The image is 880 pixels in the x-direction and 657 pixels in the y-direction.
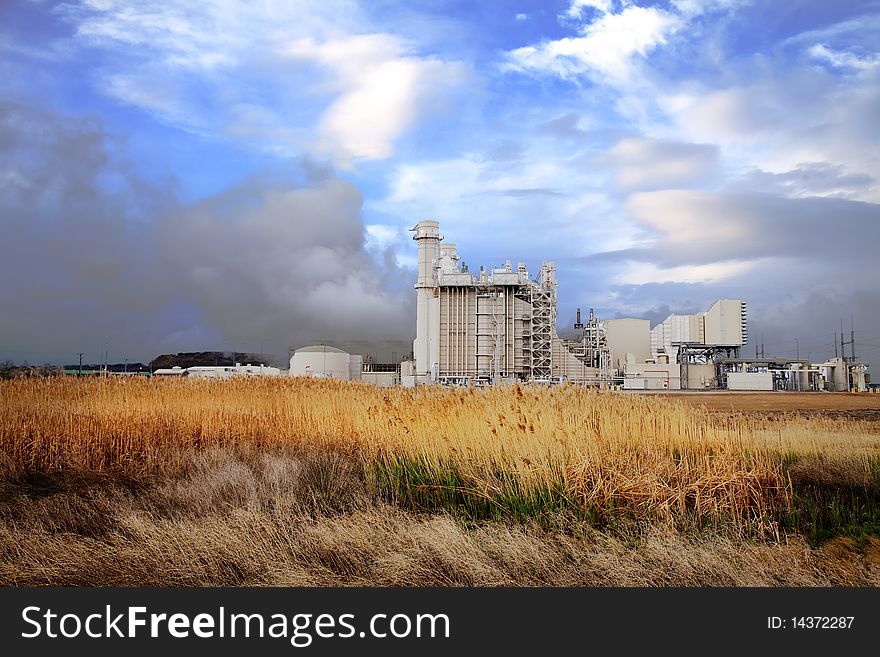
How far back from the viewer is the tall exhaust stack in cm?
5056

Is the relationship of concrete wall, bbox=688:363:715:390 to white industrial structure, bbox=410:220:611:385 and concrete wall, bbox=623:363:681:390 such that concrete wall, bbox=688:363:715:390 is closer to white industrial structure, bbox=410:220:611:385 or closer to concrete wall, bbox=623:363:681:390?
concrete wall, bbox=623:363:681:390

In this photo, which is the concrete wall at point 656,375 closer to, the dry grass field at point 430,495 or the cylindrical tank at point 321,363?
the cylindrical tank at point 321,363

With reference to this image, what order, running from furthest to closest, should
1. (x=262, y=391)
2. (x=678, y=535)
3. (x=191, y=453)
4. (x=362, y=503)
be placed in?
(x=262, y=391)
(x=191, y=453)
(x=362, y=503)
(x=678, y=535)

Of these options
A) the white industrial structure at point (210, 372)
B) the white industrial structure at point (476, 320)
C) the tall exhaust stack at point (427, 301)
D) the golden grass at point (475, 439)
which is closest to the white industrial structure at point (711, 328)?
the white industrial structure at point (476, 320)

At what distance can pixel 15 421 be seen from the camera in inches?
414

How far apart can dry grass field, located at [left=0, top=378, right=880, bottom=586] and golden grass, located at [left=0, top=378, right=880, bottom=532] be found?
0.04m

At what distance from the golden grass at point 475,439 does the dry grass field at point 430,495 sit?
0.13ft

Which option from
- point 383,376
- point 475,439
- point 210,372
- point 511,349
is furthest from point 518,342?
point 475,439

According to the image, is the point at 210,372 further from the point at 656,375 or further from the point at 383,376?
the point at 656,375

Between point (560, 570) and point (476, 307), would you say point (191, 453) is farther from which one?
point (476, 307)

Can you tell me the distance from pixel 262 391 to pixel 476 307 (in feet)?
120

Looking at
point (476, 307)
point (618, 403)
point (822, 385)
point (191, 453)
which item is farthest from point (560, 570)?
point (822, 385)

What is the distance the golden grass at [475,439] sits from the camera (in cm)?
712

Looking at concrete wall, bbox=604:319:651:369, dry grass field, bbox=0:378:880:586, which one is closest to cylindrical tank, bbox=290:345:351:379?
concrete wall, bbox=604:319:651:369
